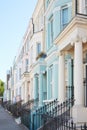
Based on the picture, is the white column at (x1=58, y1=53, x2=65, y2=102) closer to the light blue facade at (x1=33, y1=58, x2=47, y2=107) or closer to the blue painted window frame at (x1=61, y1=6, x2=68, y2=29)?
the blue painted window frame at (x1=61, y1=6, x2=68, y2=29)

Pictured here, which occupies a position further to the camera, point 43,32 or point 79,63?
point 43,32

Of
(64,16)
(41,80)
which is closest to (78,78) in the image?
(64,16)

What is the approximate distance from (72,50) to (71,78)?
7.53 ft

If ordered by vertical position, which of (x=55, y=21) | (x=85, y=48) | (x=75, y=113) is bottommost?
(x=75, y=113)

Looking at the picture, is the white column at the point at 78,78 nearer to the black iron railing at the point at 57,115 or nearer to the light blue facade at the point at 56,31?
the black iron railing at the point at 57,115

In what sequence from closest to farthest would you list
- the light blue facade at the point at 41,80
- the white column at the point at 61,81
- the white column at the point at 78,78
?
the white column at the point at 78,78
the white column at the point at 61,81
the light blue facade at the point at 41,80

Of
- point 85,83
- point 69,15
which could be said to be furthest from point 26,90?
point 85,83

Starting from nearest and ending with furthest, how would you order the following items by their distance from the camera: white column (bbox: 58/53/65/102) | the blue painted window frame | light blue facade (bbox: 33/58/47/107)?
1. white column (bbox: 58/53/65/102)
2. the blue painted window frame
3. light blue facade (bbox: 33/58/47/107)

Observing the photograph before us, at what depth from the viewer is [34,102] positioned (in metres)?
28.6

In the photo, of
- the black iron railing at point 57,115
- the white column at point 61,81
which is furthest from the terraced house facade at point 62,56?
the black iron railing at point 57,115

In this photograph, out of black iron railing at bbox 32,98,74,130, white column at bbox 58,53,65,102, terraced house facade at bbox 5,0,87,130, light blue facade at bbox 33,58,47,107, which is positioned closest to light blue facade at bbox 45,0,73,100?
terraced house facade at bbox 5,0,87,130

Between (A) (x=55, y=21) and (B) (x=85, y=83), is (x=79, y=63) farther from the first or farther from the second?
(A) (x=55, y=21)

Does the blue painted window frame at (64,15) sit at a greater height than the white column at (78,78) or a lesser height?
greater

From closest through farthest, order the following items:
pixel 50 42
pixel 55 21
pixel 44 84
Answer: pixel 55 21 < pixel 50 42 < pixel 44 84
